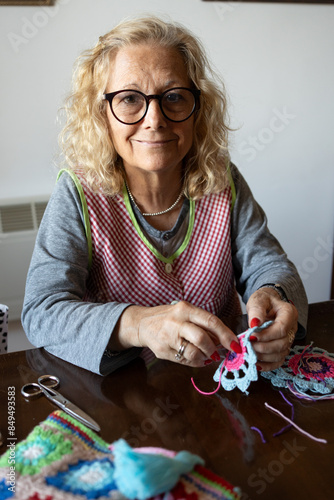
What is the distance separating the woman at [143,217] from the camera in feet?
3.59

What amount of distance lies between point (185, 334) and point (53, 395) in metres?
0.28

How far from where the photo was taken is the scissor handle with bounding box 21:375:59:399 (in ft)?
3.01

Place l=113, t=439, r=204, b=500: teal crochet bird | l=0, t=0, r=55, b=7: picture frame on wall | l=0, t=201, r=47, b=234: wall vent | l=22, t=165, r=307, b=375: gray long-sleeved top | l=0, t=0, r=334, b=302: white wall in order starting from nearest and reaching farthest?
1. l=113, t=439, r=204, b=500: teal crochet bird
2. l=22, t=165, r=307, b=375: gray long-sleeved top
3. l=0, t=0, r=55, b=7: picture frame on wall
4. l=0, t=0, r=334, b=302: white wall
5. l=0, t=201, r=47, b=234: wall vent

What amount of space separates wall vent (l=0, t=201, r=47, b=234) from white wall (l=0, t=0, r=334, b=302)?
0.06 metres

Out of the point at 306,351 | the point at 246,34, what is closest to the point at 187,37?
the point at 306,351

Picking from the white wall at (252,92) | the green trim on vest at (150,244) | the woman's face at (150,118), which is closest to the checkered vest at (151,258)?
the green trim on vest at (150,244)

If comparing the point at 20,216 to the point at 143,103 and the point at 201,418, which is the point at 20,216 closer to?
the point at 143,103

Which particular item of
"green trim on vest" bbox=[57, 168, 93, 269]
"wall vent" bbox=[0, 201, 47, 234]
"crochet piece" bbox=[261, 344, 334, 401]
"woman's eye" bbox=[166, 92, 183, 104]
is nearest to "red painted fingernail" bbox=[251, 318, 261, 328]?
"crochet piece" bbox=[261, 344, 334, 401]

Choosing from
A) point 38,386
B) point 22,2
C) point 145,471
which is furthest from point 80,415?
point 22,2

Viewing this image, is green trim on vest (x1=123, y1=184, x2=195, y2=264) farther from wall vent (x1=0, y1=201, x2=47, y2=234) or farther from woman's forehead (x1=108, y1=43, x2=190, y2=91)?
wall vent (x1=0, y1=201, x2=47, y2=234)

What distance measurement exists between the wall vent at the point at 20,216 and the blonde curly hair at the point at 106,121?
835 mm

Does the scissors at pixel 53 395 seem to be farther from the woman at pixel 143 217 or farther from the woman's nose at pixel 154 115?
the woman's nose at pixel 154 115

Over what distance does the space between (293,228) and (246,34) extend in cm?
114

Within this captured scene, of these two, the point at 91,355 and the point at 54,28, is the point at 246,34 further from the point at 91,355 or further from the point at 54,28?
the point at 91,355
